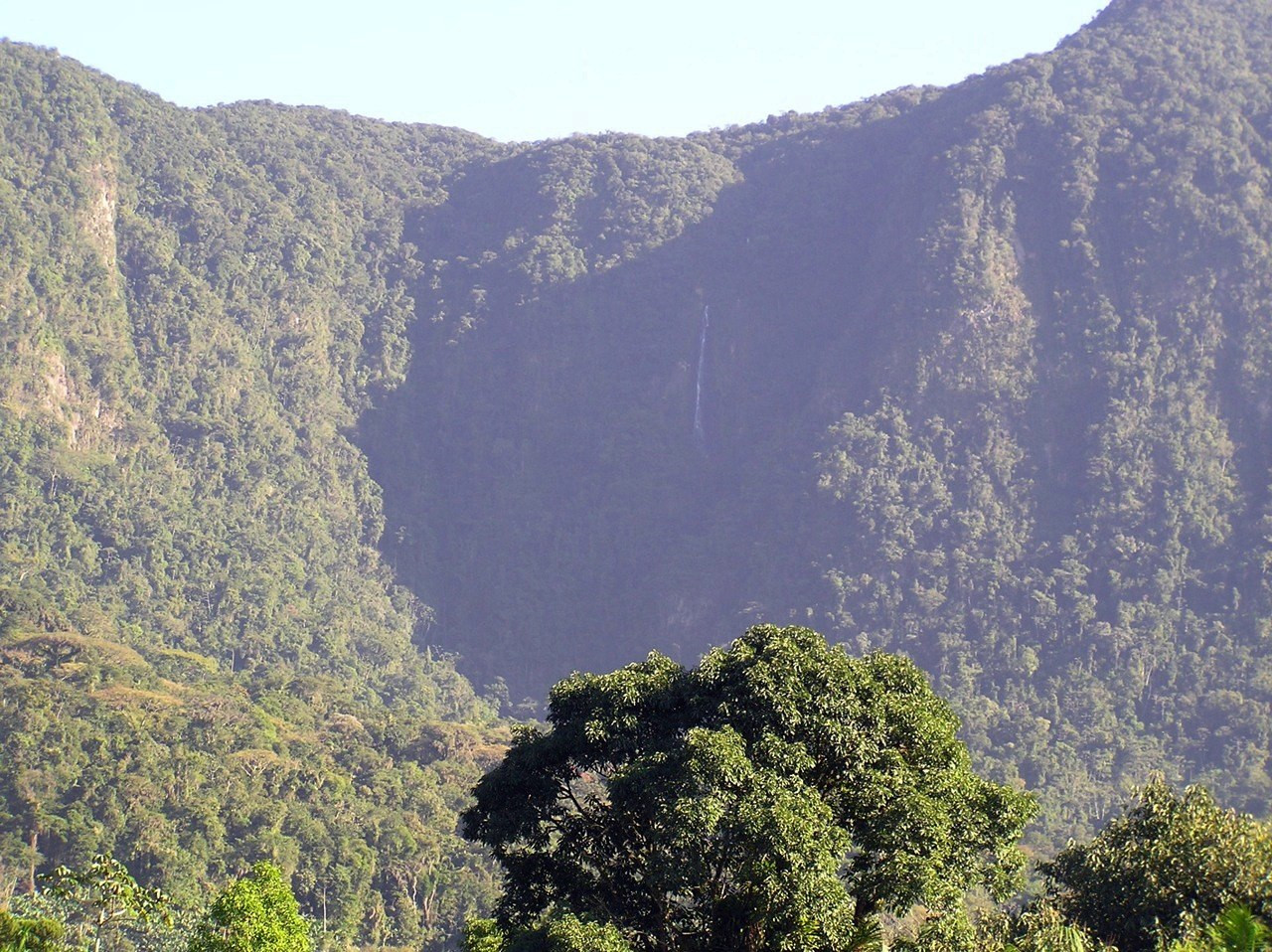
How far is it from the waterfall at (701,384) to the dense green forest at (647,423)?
50 centimetres

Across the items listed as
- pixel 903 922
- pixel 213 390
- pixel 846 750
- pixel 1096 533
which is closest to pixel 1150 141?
pixel 1096 533

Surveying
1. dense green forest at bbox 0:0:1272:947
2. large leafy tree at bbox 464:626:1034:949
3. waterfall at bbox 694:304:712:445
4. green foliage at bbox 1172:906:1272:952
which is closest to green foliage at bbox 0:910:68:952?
large leafy tree at bbox 464:626:1034:949

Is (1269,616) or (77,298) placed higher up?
(77,298)

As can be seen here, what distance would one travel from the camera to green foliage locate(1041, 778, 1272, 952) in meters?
20.3

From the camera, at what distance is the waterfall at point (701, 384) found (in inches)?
5103

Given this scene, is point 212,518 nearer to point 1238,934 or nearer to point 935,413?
point 935,413

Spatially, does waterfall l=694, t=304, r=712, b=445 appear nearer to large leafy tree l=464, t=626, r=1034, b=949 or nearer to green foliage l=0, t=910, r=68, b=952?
green foliage l=0, t=910, r=68, b=952

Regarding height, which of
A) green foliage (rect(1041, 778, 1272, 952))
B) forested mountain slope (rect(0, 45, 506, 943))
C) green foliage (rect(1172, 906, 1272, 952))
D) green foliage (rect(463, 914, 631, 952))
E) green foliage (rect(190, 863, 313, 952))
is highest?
forested mountain slope (rect(0, 45, 506, 943))

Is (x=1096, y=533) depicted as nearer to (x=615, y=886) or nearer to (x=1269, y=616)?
(x=1269, y=616)

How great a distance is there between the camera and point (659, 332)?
446 feet

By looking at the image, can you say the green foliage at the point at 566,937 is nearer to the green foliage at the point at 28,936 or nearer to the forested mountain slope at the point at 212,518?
the green foliage at the point at 28,936

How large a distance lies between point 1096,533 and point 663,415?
126ft

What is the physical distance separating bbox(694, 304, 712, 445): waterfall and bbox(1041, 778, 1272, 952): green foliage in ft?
350

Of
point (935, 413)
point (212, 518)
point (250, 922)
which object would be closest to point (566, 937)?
point (250, 922)
